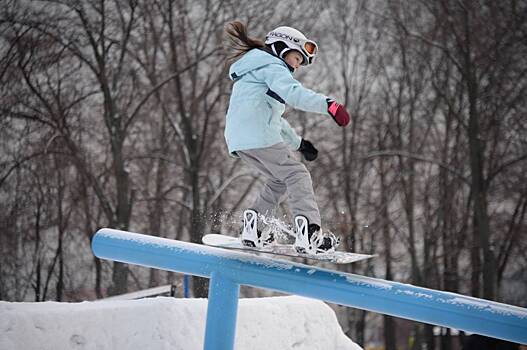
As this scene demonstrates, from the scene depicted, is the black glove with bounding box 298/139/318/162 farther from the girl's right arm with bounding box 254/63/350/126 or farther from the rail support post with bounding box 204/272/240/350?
the rail support post with bounding box 204/272/240/350

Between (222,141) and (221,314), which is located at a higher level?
(222,141)

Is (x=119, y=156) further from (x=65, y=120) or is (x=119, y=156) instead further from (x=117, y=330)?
(x=117, y=330)

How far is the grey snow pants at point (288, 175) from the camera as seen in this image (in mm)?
4945

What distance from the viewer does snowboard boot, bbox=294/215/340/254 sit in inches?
189

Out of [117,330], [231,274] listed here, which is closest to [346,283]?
[231,274]

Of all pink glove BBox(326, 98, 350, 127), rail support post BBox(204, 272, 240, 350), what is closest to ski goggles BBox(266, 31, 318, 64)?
pink glove BBox(326, 98, 350, 127)

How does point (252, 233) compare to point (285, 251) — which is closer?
point (285, 251)

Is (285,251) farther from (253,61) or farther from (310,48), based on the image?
(310,48)

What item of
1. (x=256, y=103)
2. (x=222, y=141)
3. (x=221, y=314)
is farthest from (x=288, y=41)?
(x=222, y=141)

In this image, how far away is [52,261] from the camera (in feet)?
63.8

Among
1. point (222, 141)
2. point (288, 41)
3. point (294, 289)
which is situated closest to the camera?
point (294, 289)

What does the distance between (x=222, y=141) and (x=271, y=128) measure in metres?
18.4

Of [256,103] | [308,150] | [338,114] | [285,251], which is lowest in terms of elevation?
[285,251]

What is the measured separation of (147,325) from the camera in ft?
18.1
